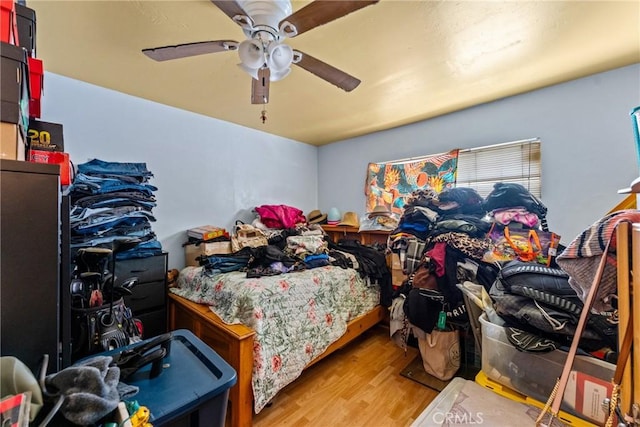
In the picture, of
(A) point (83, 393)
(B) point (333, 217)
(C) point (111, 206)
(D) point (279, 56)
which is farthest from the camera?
(B) point (333, 217)

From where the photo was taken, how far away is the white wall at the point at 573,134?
1.83 m

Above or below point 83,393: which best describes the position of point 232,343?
below

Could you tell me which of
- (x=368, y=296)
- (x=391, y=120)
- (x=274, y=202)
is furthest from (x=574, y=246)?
(x=274, y=202)

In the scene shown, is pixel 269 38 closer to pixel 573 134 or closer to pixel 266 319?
pixel 266 319

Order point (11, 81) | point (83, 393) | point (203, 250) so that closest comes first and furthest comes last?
point (83, 393) → point (11, 81) → point (203, 250)

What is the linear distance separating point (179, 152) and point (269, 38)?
1.75 metres

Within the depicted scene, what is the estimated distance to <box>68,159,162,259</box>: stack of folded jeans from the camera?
1807 millimetres

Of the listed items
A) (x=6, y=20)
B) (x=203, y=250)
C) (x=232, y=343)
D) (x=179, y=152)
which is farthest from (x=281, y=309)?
(x=179, y=152)

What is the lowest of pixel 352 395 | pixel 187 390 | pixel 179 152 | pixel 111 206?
pixel 352 395

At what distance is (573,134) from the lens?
2.01 metres

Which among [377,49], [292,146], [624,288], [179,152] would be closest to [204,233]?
[179,152]

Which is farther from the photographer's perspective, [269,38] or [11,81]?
[269,38]

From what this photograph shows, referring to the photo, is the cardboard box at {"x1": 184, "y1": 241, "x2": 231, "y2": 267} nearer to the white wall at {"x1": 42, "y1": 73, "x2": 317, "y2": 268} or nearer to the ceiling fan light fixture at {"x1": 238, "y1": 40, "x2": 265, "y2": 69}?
the white wall at {"x1": 42, "y1": 73, "x2": 317, "y2": 268}

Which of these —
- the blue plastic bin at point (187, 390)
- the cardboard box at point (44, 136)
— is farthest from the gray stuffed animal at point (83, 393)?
the cardboard box at point (44, 136)
